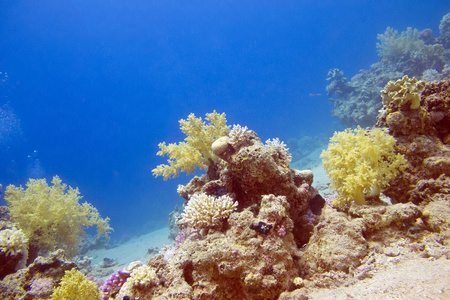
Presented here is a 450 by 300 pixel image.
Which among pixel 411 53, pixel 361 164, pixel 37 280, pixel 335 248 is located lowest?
pixel 335 248

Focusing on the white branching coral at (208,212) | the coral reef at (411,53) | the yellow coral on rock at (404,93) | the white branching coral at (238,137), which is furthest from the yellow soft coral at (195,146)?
the coral reef at (411,53)

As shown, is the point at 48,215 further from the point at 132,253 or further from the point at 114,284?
the point at 132,253

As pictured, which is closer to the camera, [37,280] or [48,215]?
[37,280]

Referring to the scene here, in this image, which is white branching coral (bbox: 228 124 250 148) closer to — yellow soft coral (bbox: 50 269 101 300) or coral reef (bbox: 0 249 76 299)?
yellow soft coral (bbox: 50 269 101 300)

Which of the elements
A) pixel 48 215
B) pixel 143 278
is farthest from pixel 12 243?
pixel 143 278

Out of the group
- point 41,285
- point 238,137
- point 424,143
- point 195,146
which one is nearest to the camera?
point 424,143

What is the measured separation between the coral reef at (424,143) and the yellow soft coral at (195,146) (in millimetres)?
3730

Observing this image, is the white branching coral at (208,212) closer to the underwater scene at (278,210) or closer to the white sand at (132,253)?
the underwater scene at (278,210)

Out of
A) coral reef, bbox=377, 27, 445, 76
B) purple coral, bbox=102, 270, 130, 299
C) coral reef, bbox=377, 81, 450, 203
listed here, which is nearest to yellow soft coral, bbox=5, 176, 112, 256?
purple coral, bbox=102, 270, 130, 299

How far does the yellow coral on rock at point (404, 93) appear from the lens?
3826 millimetres

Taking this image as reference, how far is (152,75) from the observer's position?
127 metres

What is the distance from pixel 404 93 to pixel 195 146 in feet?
15.3

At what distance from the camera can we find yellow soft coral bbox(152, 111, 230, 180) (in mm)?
5008

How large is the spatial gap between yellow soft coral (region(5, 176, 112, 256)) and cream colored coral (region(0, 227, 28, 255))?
2.06 m
